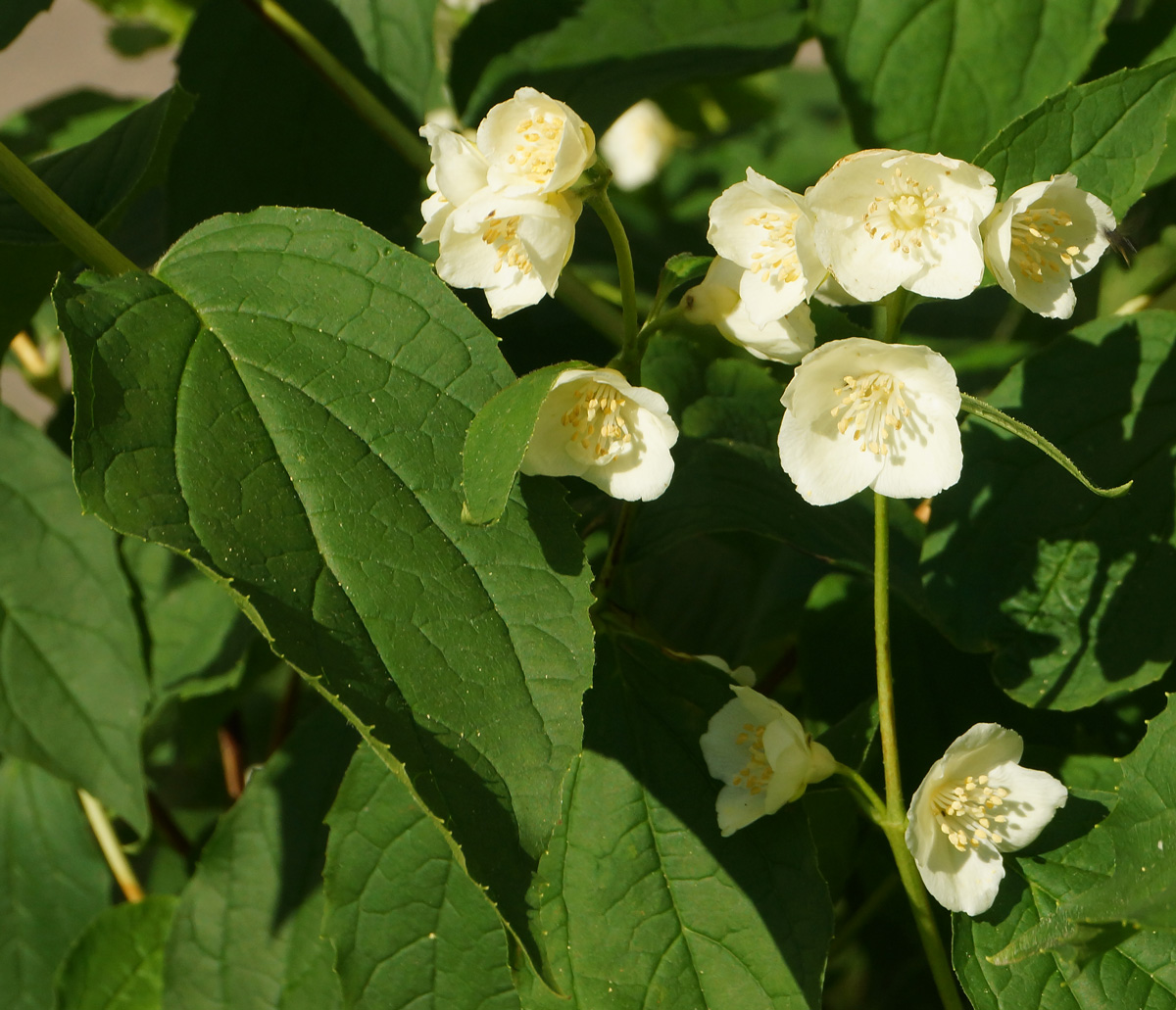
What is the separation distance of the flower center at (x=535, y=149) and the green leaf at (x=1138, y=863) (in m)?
0.59

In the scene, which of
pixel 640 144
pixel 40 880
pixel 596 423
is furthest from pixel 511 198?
pixel 640 144

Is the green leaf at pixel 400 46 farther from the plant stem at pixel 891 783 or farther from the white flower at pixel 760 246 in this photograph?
the plant stem at pixel 891 783

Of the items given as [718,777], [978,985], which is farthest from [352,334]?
[978,985]

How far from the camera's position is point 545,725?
74 centimetres

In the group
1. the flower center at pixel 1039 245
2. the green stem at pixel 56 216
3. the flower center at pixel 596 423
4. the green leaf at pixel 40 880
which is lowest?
the green leaf at pixel 40 880

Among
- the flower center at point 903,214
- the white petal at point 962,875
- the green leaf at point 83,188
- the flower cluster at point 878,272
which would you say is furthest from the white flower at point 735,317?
the green leaf at point 83,188

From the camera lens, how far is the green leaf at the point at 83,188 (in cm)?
104

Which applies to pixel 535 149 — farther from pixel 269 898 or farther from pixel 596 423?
pixel 269 898

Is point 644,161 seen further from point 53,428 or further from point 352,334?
point 352,334

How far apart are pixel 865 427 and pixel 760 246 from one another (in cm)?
15

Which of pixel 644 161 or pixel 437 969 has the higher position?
pixel 437 969

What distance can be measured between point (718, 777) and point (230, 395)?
18.1 inches

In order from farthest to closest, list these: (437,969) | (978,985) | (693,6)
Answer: (693,6) < (437,969) < (978,985)

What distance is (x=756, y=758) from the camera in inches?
35.1
